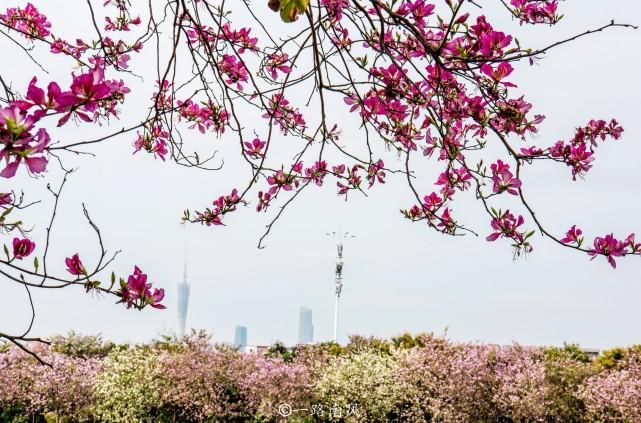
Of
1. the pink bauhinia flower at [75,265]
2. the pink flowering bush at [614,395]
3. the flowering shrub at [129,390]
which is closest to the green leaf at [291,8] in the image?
the pink bauhinia flower at [75,265]

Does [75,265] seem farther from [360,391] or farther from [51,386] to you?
[51,386]

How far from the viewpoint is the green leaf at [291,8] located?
1.59 meters

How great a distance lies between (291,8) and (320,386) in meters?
8.58

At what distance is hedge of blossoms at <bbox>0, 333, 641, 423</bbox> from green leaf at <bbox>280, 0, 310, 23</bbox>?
7.85 meters

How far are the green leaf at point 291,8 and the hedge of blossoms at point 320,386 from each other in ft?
25.8

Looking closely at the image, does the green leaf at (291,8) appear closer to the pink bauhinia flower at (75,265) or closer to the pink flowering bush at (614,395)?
the pink bauhinia flower at (75,265)

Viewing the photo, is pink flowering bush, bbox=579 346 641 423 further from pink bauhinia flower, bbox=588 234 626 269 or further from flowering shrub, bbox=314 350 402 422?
pink bauhinia flower, bbox=588 234 626 269

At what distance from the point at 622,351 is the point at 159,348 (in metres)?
6.51

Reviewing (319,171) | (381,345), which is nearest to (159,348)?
(381,345)

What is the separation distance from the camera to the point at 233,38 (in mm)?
3711

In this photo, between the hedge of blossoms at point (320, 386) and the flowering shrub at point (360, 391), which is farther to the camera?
the flowering shrub at point (360, 391)

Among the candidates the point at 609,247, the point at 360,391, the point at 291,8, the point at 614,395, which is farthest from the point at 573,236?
the point at 360,391

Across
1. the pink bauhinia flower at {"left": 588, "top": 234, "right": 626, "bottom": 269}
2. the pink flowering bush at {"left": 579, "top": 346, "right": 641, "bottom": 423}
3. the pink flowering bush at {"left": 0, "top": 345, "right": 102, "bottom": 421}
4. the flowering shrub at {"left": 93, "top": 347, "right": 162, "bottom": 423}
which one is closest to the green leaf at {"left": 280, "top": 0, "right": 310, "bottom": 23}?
the pink bauhinia flower at {"left": 588, "top": 234, "right": 626, "bottom": 269}

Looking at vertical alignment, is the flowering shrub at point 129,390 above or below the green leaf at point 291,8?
below
